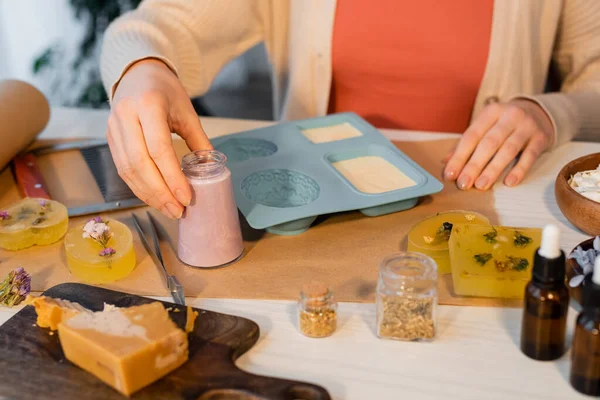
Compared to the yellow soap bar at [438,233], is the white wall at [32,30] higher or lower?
lower

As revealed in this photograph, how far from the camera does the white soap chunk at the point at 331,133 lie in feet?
4.53

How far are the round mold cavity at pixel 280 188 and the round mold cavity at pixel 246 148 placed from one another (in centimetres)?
10

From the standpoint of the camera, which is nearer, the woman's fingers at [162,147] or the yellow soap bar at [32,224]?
the woman's fingers at [162,147]

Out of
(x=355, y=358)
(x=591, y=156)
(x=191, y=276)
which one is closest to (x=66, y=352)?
(x=191, y=276)

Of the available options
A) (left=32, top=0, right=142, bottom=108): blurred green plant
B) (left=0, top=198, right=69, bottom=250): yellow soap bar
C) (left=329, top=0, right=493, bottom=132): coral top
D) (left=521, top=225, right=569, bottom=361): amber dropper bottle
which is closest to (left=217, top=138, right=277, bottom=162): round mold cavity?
(left=0, top=198, right=69, bottom=250): yellow soap bar

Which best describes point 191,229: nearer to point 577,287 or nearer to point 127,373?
point 127,373

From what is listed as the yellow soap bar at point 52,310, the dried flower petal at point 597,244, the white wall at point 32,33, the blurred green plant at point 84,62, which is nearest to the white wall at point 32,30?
the white wall at point 32,33

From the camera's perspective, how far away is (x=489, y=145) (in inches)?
51.6

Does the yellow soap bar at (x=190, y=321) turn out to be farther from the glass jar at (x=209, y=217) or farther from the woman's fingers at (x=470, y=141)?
the woman's fingers at (x=470, y=141)

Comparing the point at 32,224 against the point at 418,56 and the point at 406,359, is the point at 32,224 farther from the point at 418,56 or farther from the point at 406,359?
the point at 418,56

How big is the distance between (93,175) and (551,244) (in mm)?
959

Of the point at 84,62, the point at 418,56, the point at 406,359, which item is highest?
the point at 418,56

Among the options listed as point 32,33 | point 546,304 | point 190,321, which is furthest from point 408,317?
point 32,33

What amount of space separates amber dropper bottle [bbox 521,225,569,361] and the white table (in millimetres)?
20
